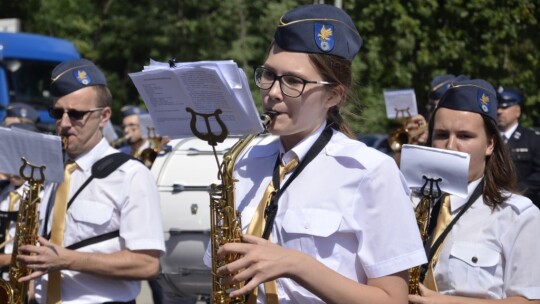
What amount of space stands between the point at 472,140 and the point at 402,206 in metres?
1.32

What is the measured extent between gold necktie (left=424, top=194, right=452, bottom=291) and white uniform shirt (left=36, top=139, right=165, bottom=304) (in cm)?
151

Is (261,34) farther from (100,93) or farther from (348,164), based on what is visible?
(348,164)

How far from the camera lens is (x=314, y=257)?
3.33 m

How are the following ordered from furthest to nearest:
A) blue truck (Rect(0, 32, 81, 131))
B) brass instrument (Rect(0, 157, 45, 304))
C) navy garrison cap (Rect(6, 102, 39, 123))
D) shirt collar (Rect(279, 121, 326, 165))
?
1. blue truck (Rect(0, 32, 81, 131))
2. navy garrison cap (Rect(6, 102, 39, 123))
3. brass instrument (Rect(0, 157, 45, 304))
4. shirt collar (Rect(279, 121, 326, 165))

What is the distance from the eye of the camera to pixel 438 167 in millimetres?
4328

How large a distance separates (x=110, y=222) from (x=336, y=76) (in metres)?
2.10

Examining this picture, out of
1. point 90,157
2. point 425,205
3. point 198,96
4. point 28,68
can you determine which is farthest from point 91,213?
point 28,68

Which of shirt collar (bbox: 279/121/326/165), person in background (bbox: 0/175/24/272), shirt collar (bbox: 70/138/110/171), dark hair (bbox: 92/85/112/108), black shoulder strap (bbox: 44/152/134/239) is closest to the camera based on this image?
shirt collar (bbox: 279/121/326/165)

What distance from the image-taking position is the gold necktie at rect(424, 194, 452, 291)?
14.4 feet

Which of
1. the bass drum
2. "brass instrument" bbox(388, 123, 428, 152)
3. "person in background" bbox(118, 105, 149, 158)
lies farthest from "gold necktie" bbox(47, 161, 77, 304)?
"person in background" bbox(118, 105, 149, 158)

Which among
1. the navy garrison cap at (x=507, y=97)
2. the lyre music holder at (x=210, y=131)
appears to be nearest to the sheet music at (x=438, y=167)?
the lyre music holder at (x=210, y=131)

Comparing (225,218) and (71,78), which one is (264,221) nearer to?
(225,218)

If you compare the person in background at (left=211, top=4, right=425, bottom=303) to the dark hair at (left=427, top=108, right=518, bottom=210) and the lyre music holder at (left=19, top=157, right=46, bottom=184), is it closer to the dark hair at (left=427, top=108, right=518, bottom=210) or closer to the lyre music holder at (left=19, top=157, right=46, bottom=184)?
the dark hair at (left=427, top=108, right=518, bottom=210)

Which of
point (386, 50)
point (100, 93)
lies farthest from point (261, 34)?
point (100, 93)
